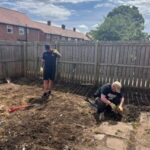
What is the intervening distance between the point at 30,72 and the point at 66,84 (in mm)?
2516

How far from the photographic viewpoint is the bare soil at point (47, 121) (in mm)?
3783

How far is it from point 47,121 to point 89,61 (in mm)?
4237

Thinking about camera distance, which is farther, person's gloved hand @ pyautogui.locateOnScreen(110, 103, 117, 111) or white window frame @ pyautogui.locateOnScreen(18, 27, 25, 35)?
white window frame @ pyautogui.locateOnScreen(18, 27, 25, 35)

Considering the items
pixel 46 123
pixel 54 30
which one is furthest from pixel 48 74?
pixel 54 30

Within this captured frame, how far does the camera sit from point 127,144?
391cm

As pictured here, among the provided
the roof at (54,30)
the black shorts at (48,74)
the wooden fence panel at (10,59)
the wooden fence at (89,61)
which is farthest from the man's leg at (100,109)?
the roof at (54,30)

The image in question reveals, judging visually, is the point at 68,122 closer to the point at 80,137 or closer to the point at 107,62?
the point at 80,137

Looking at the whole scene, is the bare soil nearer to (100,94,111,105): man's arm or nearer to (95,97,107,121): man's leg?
(95,97,107,121): man's leg

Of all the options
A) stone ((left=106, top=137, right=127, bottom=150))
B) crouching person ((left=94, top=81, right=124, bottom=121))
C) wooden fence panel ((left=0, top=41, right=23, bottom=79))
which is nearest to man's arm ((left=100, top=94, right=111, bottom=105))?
crouching person ((left=94, top=81, right=124, bottom=121))

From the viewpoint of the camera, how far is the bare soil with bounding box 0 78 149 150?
3.78 metres

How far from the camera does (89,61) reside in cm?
842

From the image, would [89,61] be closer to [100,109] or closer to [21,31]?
[100,109]

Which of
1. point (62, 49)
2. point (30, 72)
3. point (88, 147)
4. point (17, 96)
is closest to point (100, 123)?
point (88, 147)

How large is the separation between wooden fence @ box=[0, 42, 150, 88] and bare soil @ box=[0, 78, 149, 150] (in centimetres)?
164
